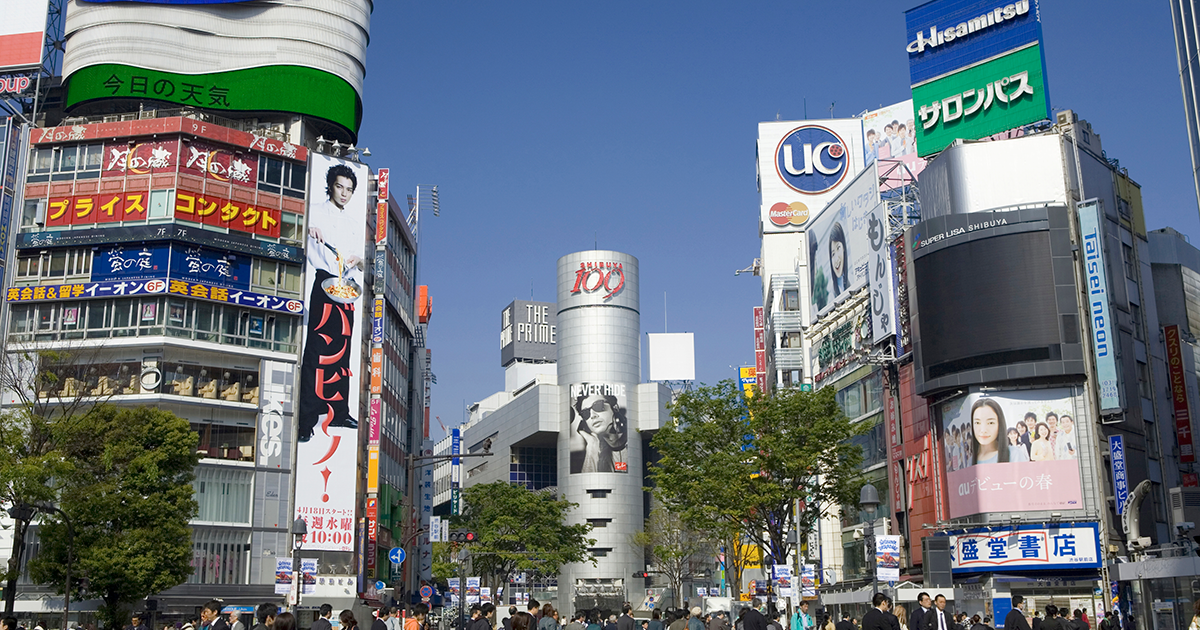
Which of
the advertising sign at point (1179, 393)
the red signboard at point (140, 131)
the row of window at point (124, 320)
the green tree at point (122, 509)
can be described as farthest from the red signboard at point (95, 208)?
the advertising sign at point (1179, 393)

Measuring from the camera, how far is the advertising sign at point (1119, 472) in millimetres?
49062

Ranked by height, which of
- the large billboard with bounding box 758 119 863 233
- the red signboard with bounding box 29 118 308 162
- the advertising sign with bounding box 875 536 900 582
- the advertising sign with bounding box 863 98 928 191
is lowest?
the advertising sign with bounding box 875 536 900 582

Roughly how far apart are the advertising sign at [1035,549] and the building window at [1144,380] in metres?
8.69

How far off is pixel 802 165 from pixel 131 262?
53765 mm

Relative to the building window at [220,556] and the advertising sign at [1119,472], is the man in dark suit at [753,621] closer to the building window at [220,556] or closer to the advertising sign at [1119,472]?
the advertising sign at [1119,472]

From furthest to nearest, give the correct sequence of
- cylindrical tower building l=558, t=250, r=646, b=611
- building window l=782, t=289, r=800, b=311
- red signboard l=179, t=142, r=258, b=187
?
cylindrical tower building l=558, t=250, r=646, b=611
building window l=782, t=289, r=800, b=311
red signboard l=179, t=142, r=258, b=187

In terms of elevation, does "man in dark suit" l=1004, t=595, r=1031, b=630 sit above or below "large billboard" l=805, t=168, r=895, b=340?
below

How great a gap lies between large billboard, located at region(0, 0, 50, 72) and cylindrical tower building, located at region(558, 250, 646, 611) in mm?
76355

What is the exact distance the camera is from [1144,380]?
179ft

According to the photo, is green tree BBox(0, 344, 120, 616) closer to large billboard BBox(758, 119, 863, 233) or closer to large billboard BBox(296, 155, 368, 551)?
large billboard BBox(296, 155, 368, 551)

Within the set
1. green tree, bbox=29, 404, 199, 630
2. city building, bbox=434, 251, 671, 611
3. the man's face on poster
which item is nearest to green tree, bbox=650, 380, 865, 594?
green tree, bbox=29, 404, 199, 630

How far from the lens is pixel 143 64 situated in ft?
202

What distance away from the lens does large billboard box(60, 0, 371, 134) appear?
6147cm

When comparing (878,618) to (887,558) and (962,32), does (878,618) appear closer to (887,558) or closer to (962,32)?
(887,558)
